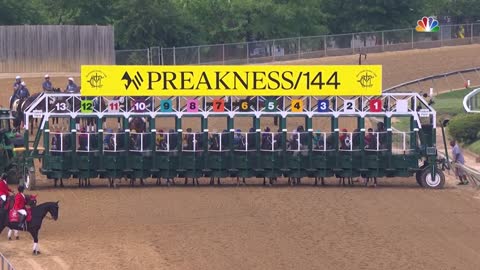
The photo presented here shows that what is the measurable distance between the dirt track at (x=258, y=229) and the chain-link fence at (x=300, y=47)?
22171 mm

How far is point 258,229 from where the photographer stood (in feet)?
79.8

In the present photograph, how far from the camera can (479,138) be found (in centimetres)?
3959

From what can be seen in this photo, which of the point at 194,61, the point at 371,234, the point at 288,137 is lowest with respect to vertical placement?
the point at 371,234

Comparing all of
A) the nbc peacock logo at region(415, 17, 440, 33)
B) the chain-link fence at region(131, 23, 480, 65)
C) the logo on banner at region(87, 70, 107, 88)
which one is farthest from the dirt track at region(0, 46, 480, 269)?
the nbc peacock logo at region(415, 17, 440, 33)

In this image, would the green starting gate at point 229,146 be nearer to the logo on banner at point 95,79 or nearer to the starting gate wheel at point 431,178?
the starting gate wheel at point 431,178

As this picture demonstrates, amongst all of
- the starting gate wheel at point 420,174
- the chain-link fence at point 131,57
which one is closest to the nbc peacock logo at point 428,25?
the chain-link fence at point 131,57

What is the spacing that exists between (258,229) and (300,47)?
33.6 metres

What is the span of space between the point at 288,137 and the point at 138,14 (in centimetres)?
2832

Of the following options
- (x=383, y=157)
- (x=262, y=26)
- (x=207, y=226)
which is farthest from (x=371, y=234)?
(x=262, y=26)

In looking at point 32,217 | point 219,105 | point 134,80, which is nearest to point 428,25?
point 219,105

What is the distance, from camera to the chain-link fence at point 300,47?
175 ft

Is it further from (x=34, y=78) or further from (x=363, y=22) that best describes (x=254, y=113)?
(x=363, y=22)

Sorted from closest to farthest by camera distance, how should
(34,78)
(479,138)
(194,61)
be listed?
(479,138) < (34,78) < (194,61)

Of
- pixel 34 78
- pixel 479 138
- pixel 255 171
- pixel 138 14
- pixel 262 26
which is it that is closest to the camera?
pixel 255 171
